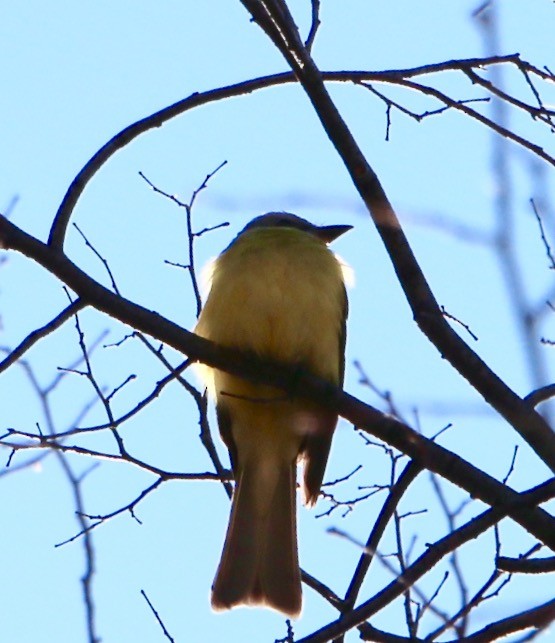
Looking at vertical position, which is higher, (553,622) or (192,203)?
(192,203)

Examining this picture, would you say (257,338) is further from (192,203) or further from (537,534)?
(537,534)

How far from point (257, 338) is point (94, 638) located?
153 cm

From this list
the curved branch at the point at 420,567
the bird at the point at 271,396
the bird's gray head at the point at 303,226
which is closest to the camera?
the curved branch at the point at 420,567

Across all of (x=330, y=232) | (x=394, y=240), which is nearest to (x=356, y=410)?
(x=394, y=240)

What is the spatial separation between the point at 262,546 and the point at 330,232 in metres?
2.06

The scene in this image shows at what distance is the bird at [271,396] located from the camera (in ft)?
16.3

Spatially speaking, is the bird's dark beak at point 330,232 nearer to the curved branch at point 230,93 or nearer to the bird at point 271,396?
the bird at point 271,396

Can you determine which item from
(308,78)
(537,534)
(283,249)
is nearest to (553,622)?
(537,534)

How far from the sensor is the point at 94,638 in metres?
4.22

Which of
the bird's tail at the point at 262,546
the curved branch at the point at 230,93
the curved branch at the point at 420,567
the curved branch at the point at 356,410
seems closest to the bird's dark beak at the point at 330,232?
the bird's tail at the point at 262,546

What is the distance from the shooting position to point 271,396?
539 cm

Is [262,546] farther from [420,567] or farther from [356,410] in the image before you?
[420,567]

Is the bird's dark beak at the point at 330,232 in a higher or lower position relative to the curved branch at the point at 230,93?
higher

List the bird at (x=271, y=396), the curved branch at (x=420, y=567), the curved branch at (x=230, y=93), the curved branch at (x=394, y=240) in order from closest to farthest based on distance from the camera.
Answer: the curved branch at (x=420, y=567)
the curved branch at (x=394, y=240)
the curved branch at (x=230, y=93)
the bird at (x=271, y=396)
